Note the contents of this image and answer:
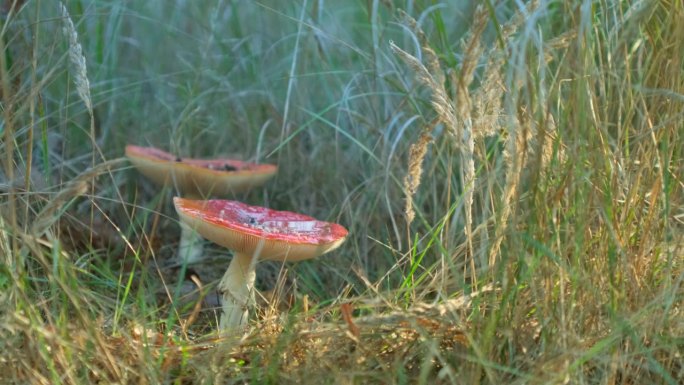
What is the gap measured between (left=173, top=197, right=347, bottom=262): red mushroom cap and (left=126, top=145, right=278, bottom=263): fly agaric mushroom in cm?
51

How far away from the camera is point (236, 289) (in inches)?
93.6

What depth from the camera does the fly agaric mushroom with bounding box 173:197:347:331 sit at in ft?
7.12

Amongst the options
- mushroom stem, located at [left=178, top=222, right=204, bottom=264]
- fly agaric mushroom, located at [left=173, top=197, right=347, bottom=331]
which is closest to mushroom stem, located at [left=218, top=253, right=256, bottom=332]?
fly agaric mushroom, located at [left=173, top=197, right=347, bottom=331]

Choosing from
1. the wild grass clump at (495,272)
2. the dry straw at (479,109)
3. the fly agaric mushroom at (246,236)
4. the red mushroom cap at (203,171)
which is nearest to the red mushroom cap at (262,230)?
the fly agaric mushroom at (246,236)

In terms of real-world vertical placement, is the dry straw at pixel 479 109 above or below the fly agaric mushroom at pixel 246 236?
above

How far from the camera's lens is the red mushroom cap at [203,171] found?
2.97m

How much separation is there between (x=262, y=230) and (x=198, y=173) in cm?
93

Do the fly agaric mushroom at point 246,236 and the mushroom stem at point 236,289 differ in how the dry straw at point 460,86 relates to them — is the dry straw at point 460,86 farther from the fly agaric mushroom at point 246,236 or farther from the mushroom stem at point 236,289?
the mushroom stem at point 236,289

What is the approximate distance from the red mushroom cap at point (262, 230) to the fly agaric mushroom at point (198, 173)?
1.68 ft

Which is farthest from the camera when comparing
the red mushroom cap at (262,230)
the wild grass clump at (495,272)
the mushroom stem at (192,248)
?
the mushroom stem at (192,248)

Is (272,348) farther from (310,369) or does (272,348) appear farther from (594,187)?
(594,187)

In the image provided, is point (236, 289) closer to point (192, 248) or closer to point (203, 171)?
point (192, 248)

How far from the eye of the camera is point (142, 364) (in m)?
1.58

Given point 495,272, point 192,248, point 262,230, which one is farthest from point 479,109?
point 192,248
